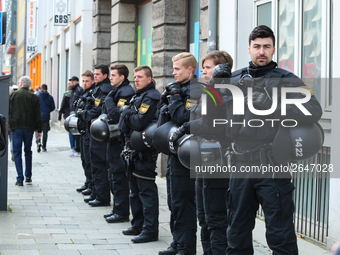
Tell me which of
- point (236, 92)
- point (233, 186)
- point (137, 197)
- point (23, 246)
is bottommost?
point (23, 246)

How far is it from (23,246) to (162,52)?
19.9 ft

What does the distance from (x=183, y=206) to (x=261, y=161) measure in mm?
1487

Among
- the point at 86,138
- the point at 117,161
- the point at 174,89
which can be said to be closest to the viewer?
the point at 174,89

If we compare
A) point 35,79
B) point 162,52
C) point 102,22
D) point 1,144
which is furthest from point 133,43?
point 35,79

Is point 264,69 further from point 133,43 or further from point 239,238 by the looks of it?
point 133,43

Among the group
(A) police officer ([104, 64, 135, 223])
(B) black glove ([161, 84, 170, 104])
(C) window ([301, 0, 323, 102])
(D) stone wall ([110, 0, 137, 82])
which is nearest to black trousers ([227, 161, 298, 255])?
Answer: (B) black glove ([161, 84, 170, 104])

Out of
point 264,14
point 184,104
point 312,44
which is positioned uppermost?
point 264,14

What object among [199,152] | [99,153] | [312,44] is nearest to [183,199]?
[199,152]

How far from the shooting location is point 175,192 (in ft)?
16.9

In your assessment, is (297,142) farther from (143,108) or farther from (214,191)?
(143,108)

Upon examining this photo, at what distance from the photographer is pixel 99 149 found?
7.89 m

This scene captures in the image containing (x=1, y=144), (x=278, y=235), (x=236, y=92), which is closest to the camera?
(x=278, y=235)

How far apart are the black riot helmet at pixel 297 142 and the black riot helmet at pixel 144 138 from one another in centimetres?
210

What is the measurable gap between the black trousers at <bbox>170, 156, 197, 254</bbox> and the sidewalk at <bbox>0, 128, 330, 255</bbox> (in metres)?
0.44
